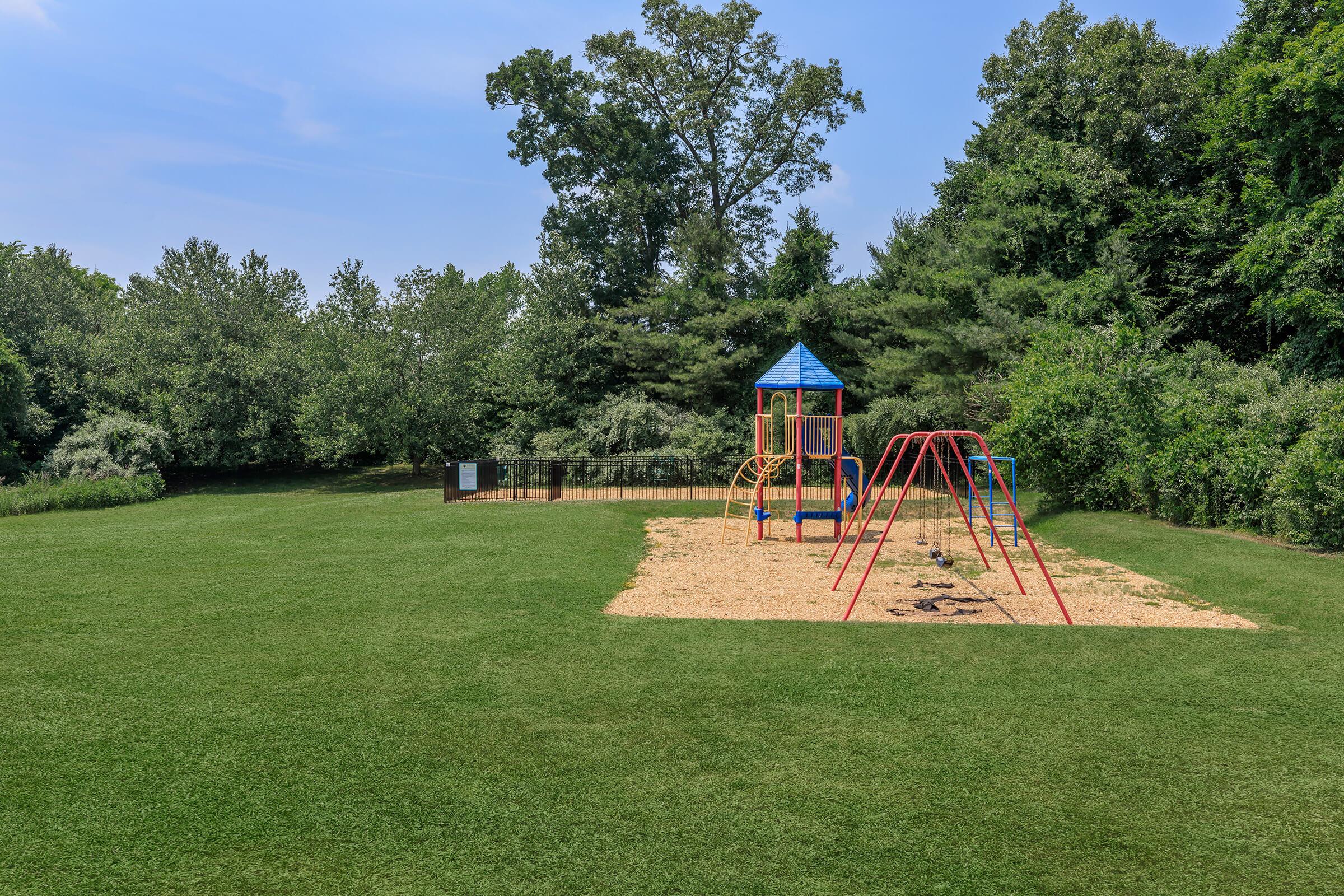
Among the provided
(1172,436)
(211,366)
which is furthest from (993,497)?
(211,366)

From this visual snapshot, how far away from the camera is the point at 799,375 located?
17422 millimetres

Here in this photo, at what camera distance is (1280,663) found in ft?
25.8

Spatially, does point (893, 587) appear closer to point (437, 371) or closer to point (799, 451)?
point (799, 451)

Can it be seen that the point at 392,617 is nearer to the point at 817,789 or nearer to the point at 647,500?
the point at 817,789

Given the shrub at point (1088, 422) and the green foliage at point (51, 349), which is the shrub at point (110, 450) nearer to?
the green foliage at point (51, 349)

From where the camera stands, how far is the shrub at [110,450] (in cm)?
2547

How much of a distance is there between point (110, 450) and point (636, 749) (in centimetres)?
2693

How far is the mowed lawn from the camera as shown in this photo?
4387 mm

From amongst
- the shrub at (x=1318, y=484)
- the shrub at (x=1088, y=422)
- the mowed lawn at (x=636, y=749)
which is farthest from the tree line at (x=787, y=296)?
the mowed lawn at (x=636, y=749)

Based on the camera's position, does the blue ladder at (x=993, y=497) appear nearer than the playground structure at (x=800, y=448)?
Yes

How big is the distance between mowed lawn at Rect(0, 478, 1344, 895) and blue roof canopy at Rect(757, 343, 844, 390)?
8024mm

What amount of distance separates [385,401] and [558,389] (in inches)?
239

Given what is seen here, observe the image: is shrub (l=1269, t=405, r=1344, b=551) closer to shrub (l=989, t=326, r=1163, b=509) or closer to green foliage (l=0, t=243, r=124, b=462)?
shrub (l=989, t=326, r=1163, b=509)

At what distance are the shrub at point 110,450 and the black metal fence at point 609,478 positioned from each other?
31.6ft
